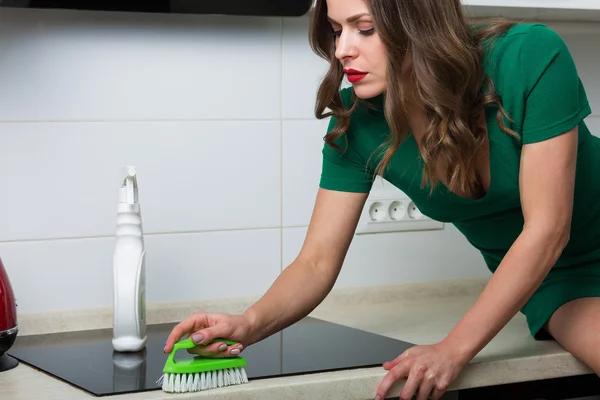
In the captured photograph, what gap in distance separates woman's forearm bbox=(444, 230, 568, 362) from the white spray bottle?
495mm

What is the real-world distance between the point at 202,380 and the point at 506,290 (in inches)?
16.9

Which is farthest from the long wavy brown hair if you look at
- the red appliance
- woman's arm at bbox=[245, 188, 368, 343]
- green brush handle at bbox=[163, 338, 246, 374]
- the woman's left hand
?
the red appliance

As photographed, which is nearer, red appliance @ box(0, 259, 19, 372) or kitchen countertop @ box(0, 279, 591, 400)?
kitchen countertop @ box(0, 279, 591, 400)

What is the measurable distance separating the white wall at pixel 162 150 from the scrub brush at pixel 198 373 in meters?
0.51

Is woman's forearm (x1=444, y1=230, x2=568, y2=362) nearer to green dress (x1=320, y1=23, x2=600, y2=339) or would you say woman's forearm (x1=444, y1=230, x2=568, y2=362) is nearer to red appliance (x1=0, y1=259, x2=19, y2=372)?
green dress (x1=320, y1=23, x2=600, y2=339)

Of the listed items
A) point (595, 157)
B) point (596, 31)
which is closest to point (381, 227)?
point (595, 157)

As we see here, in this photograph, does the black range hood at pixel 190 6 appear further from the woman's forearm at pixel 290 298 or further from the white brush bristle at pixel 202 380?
the white brush bristle at pixel 202 380

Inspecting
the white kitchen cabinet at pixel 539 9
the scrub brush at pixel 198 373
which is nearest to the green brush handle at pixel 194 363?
the scrub brush at pixel 198 373

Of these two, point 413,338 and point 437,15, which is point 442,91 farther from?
point 413,338

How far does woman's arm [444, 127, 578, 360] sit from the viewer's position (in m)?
1.19

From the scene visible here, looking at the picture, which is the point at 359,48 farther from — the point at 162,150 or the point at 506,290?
the point at 162,150

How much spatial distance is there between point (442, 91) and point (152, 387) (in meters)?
0.57

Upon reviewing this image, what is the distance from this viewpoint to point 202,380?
3.70 ft

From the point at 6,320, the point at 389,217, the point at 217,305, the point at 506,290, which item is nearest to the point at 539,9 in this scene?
the point at 389,217
